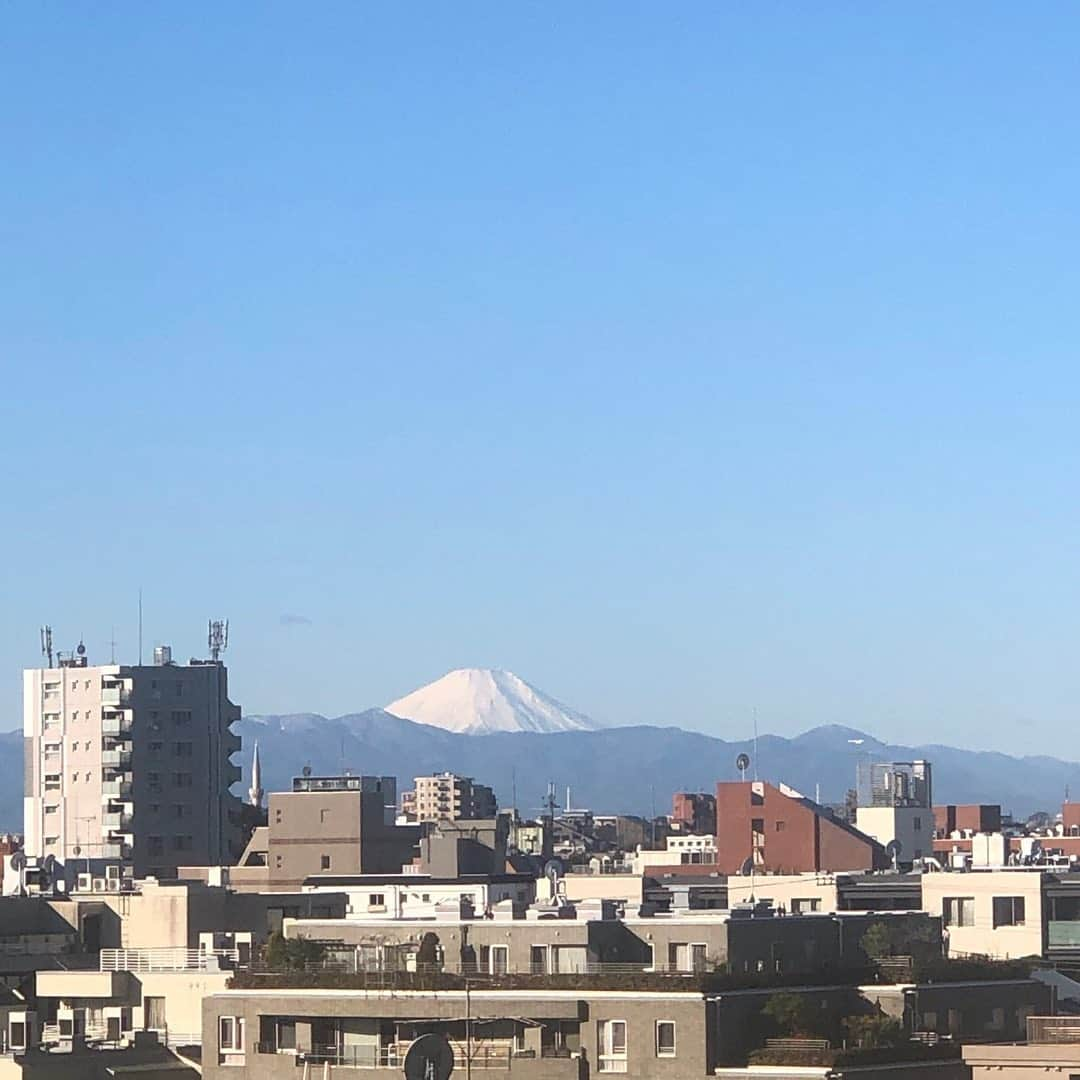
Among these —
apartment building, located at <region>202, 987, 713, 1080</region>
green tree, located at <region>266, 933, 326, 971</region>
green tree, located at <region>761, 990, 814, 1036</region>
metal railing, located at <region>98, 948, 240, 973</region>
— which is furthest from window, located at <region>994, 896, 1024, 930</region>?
apartment building, located at <region>202, 987, 713, 1080</region>

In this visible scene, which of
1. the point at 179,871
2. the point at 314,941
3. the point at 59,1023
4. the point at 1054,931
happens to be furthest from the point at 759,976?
the point at 179,871

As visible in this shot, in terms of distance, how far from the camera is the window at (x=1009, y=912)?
106 metres

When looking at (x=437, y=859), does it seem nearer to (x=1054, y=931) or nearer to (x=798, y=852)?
(x=798, y=852)

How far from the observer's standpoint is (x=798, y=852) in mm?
156625

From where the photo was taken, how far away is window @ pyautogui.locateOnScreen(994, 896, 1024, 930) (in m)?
106

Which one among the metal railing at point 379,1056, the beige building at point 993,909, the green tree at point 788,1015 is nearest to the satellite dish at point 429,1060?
the metal railing at point 379,1056

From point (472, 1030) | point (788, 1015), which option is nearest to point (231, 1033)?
point (472, 1030)

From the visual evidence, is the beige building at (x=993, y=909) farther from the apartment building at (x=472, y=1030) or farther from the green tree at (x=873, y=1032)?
the apartment building at (x=472, y=1030)

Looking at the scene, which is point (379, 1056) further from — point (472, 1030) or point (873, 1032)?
point (873, 1032)

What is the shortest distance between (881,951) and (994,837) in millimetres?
89887

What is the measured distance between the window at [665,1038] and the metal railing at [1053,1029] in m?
7.46

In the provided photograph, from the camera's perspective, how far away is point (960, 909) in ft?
358

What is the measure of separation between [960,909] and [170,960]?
38.2 m

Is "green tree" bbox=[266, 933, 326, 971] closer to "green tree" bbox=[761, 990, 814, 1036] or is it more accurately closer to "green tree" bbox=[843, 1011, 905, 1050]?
"green tree" bbox=[761, 990, 814, 1036]
